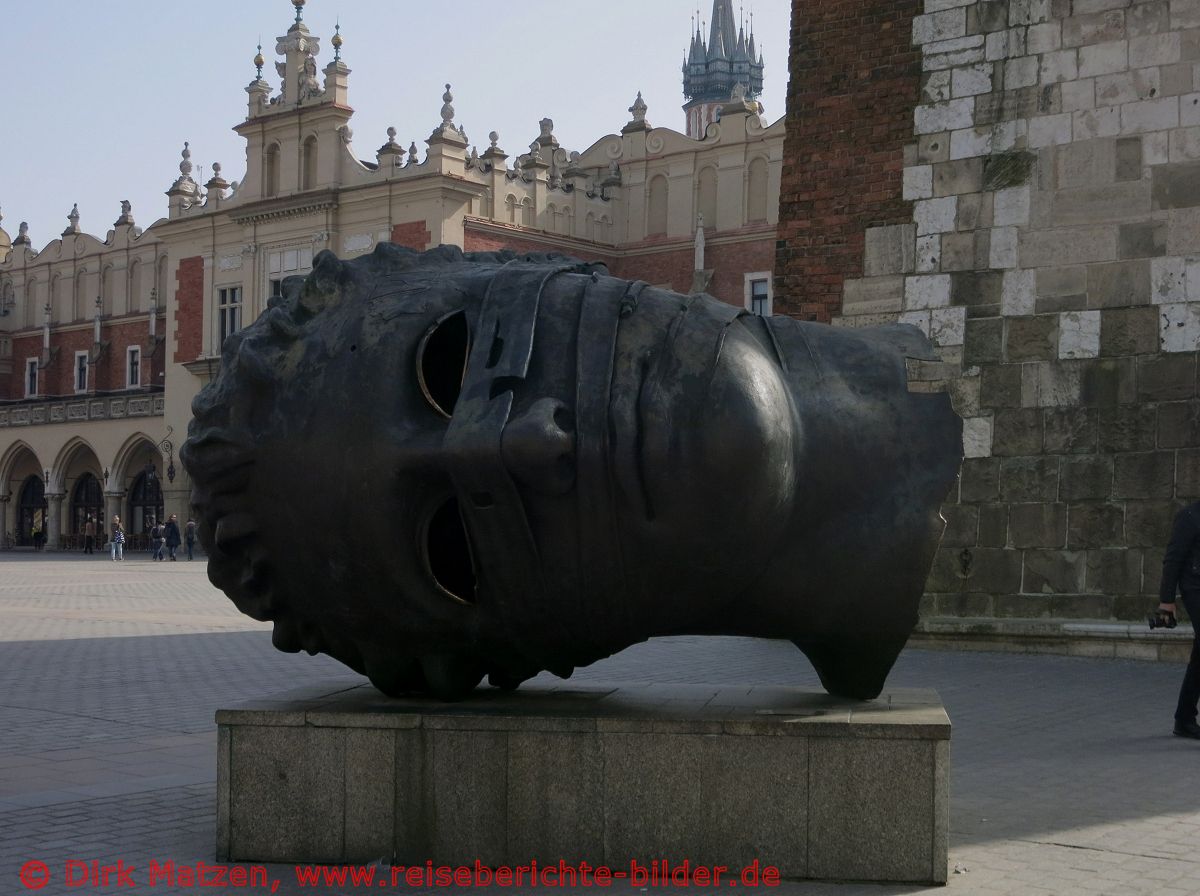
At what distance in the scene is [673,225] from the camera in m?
46.1

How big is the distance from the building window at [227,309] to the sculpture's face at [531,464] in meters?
43.2

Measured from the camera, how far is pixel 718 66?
122 m

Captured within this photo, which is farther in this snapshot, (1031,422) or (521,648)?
(1031,422)

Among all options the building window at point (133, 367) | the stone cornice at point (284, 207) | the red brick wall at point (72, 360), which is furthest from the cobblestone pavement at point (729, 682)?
the building window at point (133, 367)

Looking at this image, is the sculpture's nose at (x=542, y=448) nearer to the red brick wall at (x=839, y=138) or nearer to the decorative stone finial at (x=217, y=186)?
the red brick wall at (x=839, y=138)

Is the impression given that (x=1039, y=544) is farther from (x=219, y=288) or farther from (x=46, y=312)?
(x=46, y=312)

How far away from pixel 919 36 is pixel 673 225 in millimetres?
33122

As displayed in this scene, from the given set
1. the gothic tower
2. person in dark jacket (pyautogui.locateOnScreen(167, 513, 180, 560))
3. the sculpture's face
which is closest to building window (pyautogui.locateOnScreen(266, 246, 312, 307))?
person in dark jacket (pyautogui.locateOnScreen(167, 513, 180, 560))

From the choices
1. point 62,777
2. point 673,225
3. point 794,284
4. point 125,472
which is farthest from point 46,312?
point 62,777

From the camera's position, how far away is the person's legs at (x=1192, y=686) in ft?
27.5

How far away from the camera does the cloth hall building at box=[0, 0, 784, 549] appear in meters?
43.4

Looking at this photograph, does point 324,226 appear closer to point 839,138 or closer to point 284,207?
point 284,207

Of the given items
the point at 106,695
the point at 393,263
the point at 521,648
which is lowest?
the point at 106,695

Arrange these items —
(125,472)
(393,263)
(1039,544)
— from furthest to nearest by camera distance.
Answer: (125,472) < (1039,544) < (393,263)
